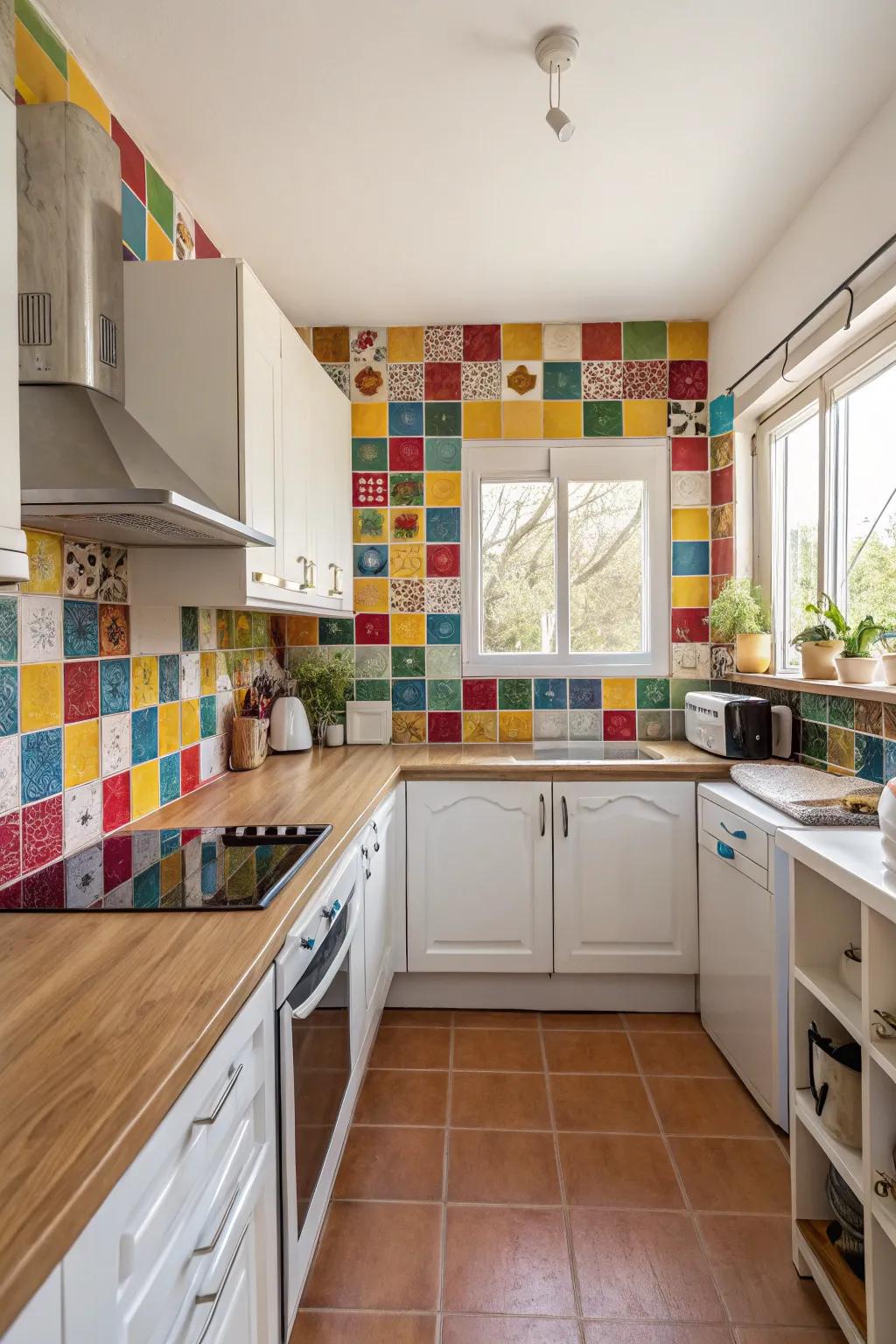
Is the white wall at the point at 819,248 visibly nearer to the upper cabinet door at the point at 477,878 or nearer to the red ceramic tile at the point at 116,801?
the upper cabinet door at the point at 477,878

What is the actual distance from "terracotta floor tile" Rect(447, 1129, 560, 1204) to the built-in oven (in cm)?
31

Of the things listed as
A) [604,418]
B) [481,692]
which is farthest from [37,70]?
[481,692]

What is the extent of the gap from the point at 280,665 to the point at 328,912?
181cm

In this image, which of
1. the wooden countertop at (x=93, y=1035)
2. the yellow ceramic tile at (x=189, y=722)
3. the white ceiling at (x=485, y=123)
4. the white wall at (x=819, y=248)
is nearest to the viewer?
the wooden countertop at (x=93, y=1035)

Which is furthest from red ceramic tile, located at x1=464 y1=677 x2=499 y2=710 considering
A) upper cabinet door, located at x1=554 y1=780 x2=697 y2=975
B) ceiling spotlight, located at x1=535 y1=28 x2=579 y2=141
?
ceiling spotlight, located at x1=535 y1=28 x2=579 y2=141

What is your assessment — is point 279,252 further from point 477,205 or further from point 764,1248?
point 764,1248

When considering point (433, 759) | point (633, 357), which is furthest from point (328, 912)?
point (633, 357)

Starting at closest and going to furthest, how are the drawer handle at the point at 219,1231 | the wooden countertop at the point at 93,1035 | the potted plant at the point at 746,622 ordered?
the wooden countertop at the point at 93,1035 → the drawer handle at the point at 219,1231 → the potted plant at the point at 746,622

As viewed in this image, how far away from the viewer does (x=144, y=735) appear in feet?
6.42

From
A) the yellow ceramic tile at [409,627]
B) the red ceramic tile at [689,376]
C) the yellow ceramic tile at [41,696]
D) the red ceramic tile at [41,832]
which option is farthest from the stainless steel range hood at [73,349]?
the red ceramic tile at [689,376]

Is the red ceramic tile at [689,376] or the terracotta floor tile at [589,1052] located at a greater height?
the red ceramic tile at [689,376]

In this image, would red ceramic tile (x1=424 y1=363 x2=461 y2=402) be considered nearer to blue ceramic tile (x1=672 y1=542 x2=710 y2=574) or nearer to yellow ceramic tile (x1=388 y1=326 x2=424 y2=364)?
yellow ceramic tile (x1=388 y1=326 x2=424 y2=364)

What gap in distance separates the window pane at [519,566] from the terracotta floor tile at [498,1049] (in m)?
1.47

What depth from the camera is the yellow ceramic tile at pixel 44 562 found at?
1.48 m
